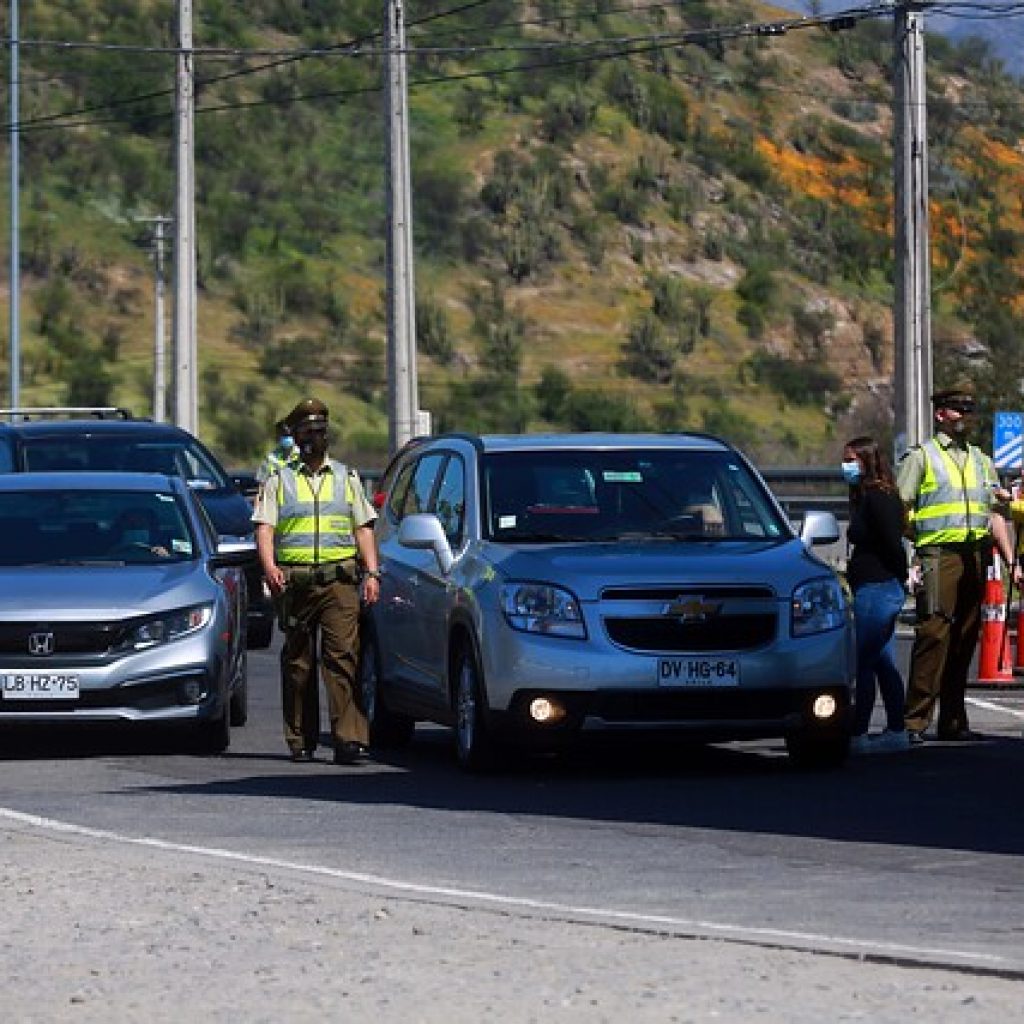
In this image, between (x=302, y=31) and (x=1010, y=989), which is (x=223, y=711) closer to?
(x=1010, y=989)

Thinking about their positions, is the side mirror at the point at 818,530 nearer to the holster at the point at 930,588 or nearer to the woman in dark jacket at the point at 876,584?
the woman in dark jacket at the point at 876,584

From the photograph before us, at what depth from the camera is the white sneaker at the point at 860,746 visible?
18062 millimetres

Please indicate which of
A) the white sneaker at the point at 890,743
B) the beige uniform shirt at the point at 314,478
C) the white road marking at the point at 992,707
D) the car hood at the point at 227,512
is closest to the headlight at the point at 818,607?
→ the white sneaker at the point at 890,743

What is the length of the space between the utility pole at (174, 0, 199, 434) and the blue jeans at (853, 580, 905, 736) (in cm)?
2756

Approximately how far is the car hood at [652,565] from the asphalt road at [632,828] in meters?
0.95

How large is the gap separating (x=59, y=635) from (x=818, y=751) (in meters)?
4.00

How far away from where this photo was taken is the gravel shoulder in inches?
360

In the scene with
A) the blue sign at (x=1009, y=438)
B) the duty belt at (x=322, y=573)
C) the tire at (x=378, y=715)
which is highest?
the blue sign at (x=1009, y=438)

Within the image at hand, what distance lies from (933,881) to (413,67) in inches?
3302

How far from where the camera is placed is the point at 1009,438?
37.2 m

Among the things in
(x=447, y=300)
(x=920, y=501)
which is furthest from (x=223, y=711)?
(x=447, y=300)

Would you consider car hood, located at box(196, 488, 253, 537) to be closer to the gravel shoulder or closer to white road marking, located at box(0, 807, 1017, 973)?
white road marking, located at box(0, 807, 1017, 973)

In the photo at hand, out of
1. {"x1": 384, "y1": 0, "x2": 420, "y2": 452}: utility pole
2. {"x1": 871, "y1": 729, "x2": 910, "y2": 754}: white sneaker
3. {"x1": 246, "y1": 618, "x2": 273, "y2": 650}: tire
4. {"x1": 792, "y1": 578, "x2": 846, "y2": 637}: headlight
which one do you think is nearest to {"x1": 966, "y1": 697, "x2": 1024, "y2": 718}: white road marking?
{"x1": 871, "y1": 729, "x2": 910, "y2": 754}: white sneaker

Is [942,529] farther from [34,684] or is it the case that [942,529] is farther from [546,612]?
[34,684]
